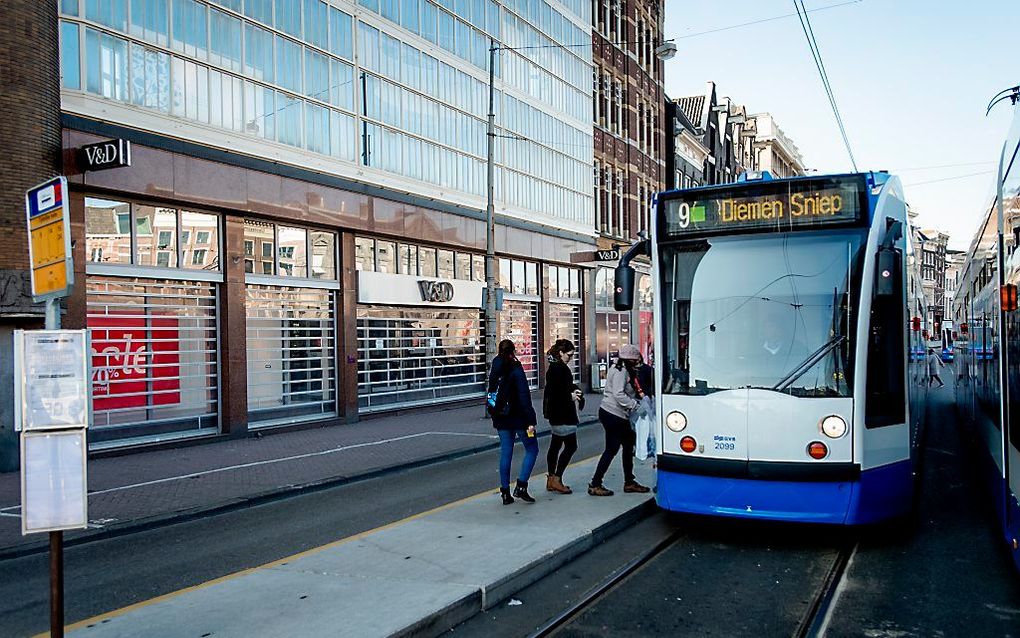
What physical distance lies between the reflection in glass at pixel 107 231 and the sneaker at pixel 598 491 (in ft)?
32.6

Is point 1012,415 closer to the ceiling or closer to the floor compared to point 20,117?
closer to the floor

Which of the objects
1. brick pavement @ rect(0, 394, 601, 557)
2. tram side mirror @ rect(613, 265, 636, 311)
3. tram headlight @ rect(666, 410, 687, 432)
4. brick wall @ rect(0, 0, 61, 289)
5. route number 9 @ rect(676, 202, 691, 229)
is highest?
brick wall @ rect(0, 0, 61, 289)

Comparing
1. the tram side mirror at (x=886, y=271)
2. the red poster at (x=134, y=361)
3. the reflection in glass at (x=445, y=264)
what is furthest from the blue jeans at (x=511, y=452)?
the reflection in glass at (x=445, y=264)

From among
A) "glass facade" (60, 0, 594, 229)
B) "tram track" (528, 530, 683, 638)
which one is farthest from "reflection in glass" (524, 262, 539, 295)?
"tram track" (528, 530, 683, 638)

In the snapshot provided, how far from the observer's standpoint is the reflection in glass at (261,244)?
17.8 m

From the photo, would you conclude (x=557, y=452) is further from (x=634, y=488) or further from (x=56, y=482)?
(x=56, y=482)

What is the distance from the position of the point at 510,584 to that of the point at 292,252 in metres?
14.0

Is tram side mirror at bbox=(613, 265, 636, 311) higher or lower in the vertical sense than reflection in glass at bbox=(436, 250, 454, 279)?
lower

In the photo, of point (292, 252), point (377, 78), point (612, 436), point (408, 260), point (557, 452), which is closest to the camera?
point (612, 436)

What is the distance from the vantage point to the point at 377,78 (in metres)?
21.2

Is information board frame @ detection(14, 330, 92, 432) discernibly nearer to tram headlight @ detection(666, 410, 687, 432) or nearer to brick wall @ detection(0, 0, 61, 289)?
tram headlight @ detection(666, 410, 687, 432)

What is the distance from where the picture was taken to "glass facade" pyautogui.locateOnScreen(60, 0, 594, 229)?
50.1 ft

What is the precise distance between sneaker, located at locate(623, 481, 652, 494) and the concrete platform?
2.32 ft

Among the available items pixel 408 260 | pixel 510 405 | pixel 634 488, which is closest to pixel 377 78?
pixel 408 260
